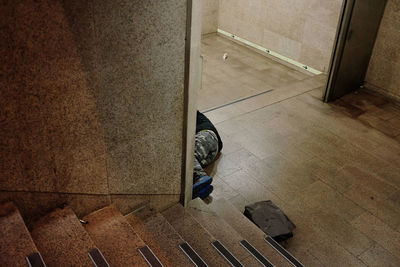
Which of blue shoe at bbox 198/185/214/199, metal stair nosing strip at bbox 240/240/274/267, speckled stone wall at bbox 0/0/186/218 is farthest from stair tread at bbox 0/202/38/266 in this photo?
blue shoe at bbox 198/185/214/199

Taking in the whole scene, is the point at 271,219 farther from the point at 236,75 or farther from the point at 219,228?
the point at 236,75

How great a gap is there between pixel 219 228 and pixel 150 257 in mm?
1115

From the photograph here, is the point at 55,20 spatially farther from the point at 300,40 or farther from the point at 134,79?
the point at 300,40

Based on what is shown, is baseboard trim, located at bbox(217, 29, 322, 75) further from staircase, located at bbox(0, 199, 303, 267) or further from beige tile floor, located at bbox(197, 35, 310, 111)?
staircase, located at bbox(0, 199, 303, 267)

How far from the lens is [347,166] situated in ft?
18.0

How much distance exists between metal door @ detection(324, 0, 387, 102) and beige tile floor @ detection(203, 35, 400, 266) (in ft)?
0.99

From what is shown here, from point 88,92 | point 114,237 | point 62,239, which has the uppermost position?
point 88,92

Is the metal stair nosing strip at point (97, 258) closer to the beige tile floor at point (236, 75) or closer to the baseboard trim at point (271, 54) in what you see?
the beige tile floor at point (236, 75)

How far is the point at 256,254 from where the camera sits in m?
3.66

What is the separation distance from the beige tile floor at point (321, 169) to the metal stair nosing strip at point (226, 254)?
107cm

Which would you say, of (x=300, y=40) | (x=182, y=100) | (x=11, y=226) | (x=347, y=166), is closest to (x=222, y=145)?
(x=347, y=166)

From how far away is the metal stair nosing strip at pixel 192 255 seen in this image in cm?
323

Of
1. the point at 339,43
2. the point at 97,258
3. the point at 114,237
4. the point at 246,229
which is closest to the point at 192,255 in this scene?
the point at 114,237

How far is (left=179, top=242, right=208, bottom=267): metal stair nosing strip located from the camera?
323 centimetres
